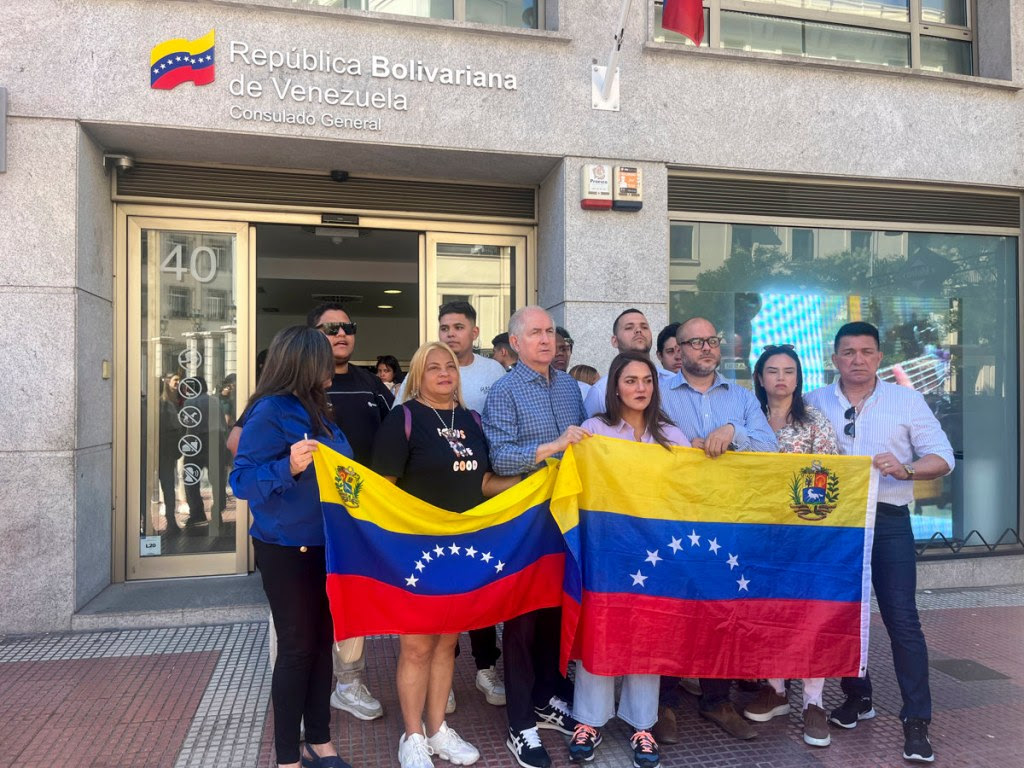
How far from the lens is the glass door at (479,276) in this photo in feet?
22.0

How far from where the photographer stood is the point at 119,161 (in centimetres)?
594

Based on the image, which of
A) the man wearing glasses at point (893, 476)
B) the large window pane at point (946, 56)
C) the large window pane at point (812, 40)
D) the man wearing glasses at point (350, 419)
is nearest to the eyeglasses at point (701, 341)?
the man wearing glasses at point (893, 476)

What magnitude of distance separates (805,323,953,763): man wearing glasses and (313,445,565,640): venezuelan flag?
1.66 meters

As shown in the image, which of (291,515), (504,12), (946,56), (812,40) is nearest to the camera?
(291,515)

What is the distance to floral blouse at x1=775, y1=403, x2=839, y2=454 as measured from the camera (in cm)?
389

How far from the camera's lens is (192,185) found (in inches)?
244

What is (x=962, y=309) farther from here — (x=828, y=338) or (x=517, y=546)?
(x=517, y=546)

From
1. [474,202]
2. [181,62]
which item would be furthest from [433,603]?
[181,62]

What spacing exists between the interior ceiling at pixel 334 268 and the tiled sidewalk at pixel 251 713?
3846 mm

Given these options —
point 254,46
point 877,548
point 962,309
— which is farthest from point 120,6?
point 962,309

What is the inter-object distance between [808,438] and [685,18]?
11.8 ft

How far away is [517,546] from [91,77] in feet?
15.3

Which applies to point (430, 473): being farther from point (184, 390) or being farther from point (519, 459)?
point (184, 390)

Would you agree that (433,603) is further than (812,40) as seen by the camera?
No
